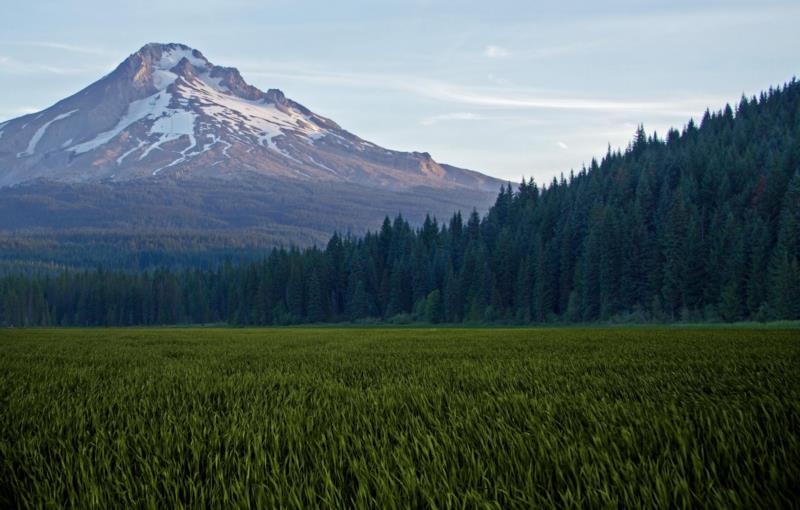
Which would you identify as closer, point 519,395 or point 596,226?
point 519,395

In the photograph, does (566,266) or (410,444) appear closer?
(410,444)

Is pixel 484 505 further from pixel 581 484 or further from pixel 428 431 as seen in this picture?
pixel 428 431

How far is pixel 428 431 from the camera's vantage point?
23.8 feet

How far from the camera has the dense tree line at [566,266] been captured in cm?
8406

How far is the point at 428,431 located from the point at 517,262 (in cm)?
10708

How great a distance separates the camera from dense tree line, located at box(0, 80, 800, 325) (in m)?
84.1

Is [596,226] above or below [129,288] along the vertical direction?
above

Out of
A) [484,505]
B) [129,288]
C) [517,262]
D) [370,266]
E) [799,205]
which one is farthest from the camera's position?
[129,288]

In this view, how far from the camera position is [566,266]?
10631 centimetres

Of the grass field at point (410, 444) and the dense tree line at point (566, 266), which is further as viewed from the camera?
the dense tree line at point (566, 266)

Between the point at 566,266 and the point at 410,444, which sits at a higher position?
the point at 566,266

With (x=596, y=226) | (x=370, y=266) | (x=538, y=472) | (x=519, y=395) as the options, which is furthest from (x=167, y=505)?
(x=370, y=266)

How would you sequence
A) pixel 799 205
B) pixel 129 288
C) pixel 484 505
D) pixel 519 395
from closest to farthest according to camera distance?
pixel 484 505 < pixel 519 395 < pixel 799 205 < pixel 129 288

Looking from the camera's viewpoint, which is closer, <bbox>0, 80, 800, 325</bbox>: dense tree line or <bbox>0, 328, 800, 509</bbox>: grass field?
<bbox>0, 328, 800, 509</bbox>: grass field
